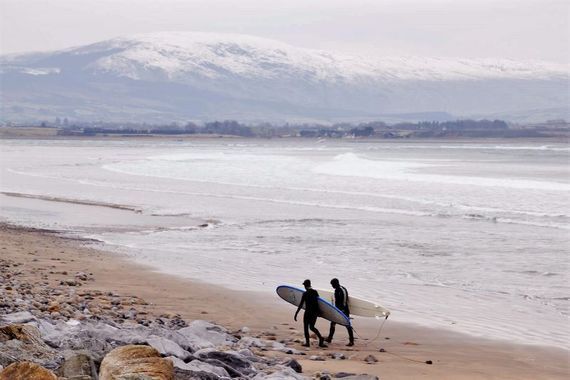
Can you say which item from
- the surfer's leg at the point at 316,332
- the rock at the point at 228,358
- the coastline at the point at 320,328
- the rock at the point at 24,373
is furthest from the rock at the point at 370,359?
the rock at the point at 24,373

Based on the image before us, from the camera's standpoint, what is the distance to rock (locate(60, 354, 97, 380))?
29.7ft

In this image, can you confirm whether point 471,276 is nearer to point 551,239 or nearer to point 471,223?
point 551,239

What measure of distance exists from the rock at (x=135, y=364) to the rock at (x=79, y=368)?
5.6 inches

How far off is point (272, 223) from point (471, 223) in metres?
6.08

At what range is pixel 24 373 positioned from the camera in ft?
27.4

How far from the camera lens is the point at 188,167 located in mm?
68062

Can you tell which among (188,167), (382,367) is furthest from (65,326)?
(188,167)

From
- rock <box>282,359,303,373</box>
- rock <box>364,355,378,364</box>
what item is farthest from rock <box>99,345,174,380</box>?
rock <box>364,355,378,364</box>

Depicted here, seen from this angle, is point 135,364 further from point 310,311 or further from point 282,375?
point 310,311

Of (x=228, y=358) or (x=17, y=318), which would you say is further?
(x=17, y=318)

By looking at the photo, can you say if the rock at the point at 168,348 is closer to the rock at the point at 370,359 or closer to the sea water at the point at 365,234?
the rock at the point at 370,359

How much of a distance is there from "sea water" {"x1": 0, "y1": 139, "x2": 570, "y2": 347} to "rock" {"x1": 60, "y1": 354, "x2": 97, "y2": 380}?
292 inches

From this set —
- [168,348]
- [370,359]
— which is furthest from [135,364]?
[370,359]

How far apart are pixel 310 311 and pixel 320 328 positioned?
143 centimetres
